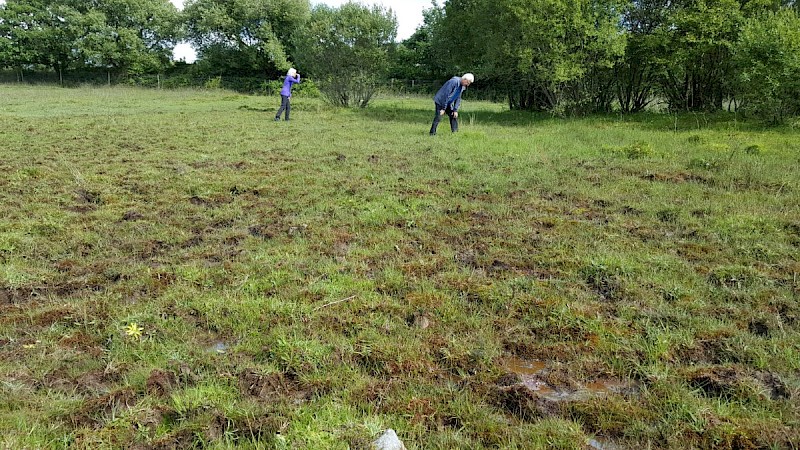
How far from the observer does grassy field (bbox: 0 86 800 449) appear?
2.47 m

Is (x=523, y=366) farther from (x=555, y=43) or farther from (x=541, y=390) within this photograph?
(x=555, y=43)

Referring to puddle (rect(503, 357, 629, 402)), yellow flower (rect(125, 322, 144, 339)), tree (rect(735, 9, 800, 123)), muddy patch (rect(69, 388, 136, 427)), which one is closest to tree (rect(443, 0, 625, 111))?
tree (rect(735, 9, 800, 123))

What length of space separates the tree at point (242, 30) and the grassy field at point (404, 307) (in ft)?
104

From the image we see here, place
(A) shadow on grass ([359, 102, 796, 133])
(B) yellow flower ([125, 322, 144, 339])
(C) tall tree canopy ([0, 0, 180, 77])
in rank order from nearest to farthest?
(B) yellow flower ([125, 322, 144, 339])
(A) shadow on grass ([359, 102, 796, 133])
(C) tall tree canopy ([0, 0, 180, 77])

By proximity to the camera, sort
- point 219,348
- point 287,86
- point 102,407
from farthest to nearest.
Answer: point 287,86, point 219,348, point 102,407

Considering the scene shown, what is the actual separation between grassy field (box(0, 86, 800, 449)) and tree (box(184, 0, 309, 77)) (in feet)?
104

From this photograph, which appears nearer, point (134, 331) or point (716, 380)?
point (716, 380)

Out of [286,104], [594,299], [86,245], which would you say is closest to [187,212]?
[86,245]

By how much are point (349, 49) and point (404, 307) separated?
18092mm

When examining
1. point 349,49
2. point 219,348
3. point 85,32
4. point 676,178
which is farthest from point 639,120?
point 85,32

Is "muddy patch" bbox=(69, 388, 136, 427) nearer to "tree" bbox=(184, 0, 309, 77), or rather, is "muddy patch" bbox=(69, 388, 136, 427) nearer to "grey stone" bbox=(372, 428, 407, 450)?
"grey stone" bbox=(372, 428, 407, 450)

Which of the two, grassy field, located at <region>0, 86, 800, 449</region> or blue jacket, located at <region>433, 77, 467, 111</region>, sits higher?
blue jacket, located at <region>433, 77, 467, 111</region>

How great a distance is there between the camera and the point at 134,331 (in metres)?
3.25

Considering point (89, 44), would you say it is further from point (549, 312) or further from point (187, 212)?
point (549, 312)
